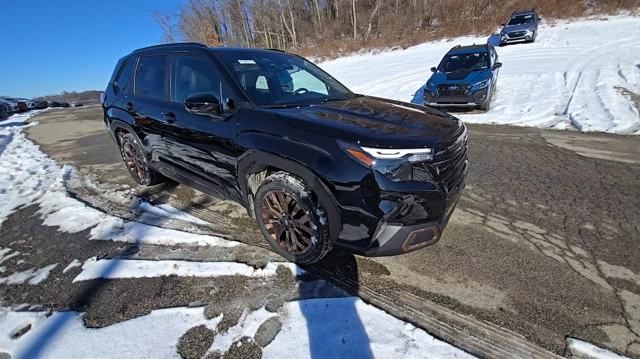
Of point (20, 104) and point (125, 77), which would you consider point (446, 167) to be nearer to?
point (125, 77)

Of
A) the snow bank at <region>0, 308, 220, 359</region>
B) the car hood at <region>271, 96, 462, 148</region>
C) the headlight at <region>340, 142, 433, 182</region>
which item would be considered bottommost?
the snow bank at <region>0, 308, 220, 359</region>

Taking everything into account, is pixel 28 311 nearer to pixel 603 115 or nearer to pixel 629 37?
pixel 603 115

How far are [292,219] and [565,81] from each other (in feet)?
36.2

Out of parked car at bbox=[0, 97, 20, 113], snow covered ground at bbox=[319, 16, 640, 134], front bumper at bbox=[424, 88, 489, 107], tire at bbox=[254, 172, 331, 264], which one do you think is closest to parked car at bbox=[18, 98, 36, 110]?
parked car at bbox=[0, 97, 20, 113]

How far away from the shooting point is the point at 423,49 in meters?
23.1

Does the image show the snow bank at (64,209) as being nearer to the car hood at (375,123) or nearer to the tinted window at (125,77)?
the car hood at (375,123)

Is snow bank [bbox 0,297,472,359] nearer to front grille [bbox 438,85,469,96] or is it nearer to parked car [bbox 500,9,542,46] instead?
front grille [bbox 438,85,469,96]

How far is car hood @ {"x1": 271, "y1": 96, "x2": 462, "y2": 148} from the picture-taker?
7.41 feet

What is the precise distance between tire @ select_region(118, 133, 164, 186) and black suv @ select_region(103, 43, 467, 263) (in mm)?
435

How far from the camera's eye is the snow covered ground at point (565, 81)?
695 centimetres

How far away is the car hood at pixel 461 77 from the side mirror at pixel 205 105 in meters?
7.21

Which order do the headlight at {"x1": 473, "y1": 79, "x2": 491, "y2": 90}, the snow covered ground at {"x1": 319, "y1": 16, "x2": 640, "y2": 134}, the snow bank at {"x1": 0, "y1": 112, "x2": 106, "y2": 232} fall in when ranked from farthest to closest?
the headlight at {"x1": 473, "y1": 79, "x2": 491, "y2": 90} → the snow covered ground at {"x1": 319, "y1": 16, "x2": 640, "y2": 134} → the snow bank at {"x1": 0, "y1": 112, "x2": 106, "y2": 232}

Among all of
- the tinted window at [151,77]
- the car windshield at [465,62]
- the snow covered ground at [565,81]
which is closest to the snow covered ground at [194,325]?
the tinted window at [151,77]

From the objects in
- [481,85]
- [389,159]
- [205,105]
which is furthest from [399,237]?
[481,85]
